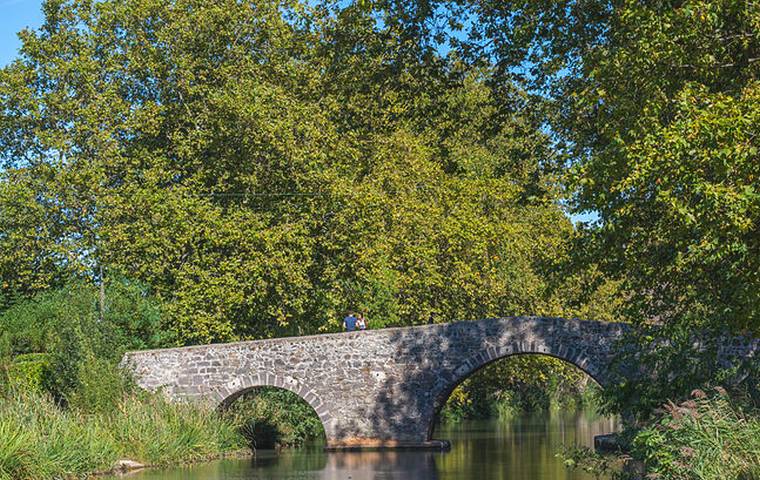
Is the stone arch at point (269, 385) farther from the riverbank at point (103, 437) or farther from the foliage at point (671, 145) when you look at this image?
the foliage at point (671, 145)

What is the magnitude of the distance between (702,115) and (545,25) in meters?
4.30

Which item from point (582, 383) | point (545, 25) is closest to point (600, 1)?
point (545, 25)

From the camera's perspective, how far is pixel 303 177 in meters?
27.5

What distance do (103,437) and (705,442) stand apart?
11.0m

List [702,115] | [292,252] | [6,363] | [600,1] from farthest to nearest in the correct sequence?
[292,252] < [6,363] < [600,1] < [702,115]

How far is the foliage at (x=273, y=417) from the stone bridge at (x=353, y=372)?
95 cm

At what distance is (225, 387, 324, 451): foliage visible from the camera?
973 inches

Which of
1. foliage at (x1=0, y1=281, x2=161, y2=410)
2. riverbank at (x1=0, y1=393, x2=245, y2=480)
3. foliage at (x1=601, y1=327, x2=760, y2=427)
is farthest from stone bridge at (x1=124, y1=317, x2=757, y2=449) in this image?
foliage at (x1=601, y1=327, x2=760, y2=427)

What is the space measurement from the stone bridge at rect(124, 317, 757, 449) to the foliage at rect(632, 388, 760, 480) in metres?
12.1

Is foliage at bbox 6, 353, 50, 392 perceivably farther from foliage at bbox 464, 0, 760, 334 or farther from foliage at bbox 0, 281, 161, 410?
foliage at bbox 464, 0, 760, 334

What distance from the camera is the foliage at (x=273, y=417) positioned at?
81.1 ft

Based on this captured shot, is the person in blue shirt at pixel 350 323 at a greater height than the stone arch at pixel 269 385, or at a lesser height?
greater

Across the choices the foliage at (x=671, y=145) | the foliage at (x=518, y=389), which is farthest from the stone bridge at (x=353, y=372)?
the foliage at (x=671, y=145)

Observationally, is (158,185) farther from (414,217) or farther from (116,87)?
(414,217)
